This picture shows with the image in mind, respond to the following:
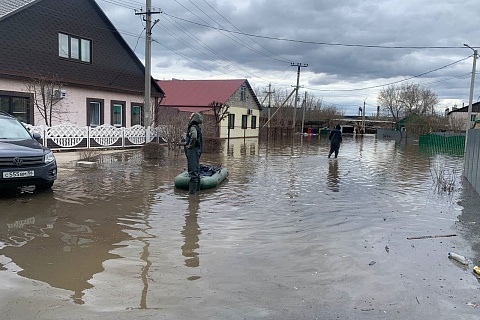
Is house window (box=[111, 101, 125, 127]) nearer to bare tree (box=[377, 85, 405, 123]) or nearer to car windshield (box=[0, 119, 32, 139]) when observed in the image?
car windshield (box=[0, 119, 32, 139])

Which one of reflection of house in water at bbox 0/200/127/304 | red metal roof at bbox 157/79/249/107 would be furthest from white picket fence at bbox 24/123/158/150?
red metal roof at bbox 157/79/249/107

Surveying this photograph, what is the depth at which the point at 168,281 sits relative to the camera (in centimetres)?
413

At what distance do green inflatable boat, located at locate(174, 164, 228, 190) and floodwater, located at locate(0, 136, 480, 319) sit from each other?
25 cm

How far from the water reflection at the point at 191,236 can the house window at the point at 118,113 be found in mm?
16368

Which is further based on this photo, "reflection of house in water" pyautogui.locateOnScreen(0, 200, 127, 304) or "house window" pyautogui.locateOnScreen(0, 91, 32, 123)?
"house window" pyautogui.locateOnScreen(0, 91, 32, 123)

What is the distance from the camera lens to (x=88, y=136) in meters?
19.2

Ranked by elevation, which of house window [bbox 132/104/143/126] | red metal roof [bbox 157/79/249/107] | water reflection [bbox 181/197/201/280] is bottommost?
water reflection [bbox 181/197/201/280]

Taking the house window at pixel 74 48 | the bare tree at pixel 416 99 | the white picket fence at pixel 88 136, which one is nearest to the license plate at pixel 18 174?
the white picket fence at pixel 88 136

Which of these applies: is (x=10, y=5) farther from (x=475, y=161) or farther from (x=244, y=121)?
(x=244, y=121)

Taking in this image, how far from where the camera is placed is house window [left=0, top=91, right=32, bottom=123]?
55.5 feet

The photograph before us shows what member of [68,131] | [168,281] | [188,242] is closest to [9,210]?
[188,242]

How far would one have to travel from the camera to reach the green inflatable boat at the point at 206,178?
9234mm

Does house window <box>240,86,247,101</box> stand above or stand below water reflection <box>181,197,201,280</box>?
above

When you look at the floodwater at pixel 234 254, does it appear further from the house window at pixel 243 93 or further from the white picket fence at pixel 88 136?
the house window at pixel 243 93
